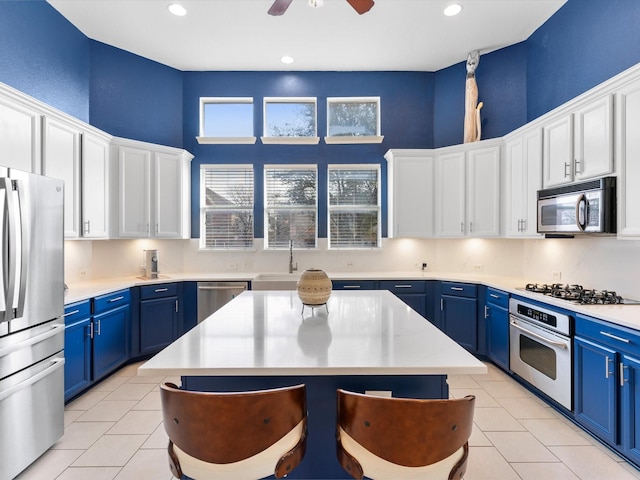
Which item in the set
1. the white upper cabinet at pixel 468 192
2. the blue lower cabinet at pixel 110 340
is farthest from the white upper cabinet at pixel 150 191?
the white upper cabinet at pixel 468 192

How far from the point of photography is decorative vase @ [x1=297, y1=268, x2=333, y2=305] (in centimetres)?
199

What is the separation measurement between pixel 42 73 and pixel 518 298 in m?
5.03

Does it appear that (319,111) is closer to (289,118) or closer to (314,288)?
(289,118)

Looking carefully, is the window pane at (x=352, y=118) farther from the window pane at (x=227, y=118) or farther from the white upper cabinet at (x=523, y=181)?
the white upper cabinet at (x=523, y=181)

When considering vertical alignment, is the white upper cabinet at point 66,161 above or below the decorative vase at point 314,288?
above

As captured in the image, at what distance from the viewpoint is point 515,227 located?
365 cm

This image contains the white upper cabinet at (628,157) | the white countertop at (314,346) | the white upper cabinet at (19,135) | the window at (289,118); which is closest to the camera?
the white countertop at (314,346)

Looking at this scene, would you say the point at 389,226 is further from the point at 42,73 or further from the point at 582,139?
the point at 42,73

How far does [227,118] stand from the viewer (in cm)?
480

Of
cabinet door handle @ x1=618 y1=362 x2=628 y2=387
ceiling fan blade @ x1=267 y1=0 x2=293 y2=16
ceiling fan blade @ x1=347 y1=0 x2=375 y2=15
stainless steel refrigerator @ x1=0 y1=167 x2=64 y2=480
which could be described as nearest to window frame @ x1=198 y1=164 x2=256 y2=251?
stainless steel refrigerator @ x1=0 y1=167 x2=64 y2=480

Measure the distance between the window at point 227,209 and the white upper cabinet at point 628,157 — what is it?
3.91m

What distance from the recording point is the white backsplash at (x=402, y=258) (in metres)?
3.11

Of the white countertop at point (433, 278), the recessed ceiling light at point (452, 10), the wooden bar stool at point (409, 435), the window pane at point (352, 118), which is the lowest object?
the wooden bar stool at point (409, 435)

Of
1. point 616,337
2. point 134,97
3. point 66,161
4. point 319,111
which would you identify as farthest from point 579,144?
point 134,97
